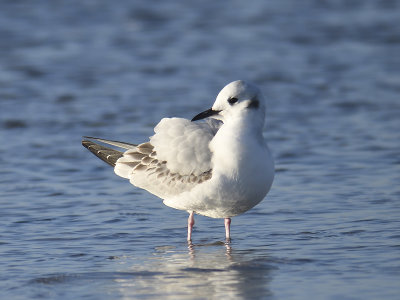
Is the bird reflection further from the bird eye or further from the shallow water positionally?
the bird eye

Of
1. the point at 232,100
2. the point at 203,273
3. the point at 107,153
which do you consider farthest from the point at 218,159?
the point at 107,153

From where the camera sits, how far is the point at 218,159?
22.6 feet

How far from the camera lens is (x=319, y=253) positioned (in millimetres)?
6805

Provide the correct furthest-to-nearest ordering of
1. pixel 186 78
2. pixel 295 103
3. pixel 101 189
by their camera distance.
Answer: pixel 186 78
pixel 295 103
pixel 101 189

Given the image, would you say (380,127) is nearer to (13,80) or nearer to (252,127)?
(252,127)

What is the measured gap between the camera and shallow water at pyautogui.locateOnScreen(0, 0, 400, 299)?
6395 mm

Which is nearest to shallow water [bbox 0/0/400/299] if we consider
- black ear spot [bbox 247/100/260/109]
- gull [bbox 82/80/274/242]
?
gull [bbox 82/80/274/242]

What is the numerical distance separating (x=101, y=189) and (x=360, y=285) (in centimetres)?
398

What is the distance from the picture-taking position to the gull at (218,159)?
6805 mm


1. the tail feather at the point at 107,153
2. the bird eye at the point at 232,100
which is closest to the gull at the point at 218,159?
the bird eye at the point at 232,100

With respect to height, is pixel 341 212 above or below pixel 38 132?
below

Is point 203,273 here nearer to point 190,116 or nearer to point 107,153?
point 107,153

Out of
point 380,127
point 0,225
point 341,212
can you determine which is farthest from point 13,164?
point 380,127

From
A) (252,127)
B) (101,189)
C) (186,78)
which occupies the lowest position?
(101,189)
